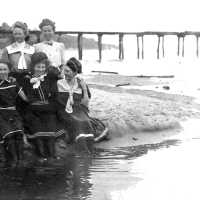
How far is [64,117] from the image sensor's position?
7.59m

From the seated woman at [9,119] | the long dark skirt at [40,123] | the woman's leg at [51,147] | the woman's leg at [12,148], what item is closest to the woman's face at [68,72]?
the long dark skirt at [40,123]

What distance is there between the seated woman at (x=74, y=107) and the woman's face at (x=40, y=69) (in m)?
0.39

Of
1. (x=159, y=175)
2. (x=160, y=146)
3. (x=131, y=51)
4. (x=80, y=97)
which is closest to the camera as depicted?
(x=159, y=175)

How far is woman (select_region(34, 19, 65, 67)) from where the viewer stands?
25.4 feet

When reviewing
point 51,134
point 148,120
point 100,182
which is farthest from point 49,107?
point 148,120

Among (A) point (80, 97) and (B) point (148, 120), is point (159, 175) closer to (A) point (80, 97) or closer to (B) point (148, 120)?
(A) point (80, 97)

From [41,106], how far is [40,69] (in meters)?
0.46

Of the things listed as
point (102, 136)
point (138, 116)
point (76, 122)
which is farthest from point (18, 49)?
point (138, 116)

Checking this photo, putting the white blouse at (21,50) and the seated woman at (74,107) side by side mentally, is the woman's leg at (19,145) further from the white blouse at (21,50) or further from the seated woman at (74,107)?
the white blouse at (21,50)

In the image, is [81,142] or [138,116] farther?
Result: [138,116]

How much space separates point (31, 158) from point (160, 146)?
2098 millimetres

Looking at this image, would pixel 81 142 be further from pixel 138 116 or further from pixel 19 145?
pixel 138 116

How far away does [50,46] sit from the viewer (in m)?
7.83

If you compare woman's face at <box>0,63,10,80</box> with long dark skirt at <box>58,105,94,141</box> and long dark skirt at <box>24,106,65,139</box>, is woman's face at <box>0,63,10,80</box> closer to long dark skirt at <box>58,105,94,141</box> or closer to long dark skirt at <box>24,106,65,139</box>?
long dark skirt at <box>24,106,65,139</box>
